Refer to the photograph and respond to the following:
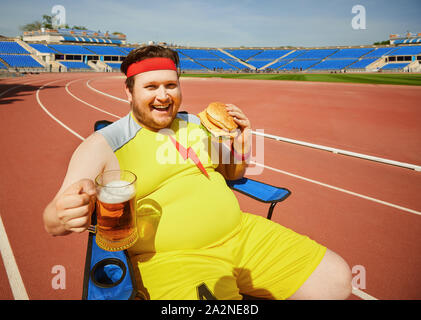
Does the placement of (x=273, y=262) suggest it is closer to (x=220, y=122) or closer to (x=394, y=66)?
(x=220, y=122)

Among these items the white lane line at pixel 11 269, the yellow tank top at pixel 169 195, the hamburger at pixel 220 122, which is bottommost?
the white lane line at pixel 11 269

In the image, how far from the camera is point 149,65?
71.0 inches

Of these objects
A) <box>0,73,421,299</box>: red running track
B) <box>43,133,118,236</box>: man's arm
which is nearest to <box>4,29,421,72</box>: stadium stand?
<box>0,73,421,299</box>: red running track

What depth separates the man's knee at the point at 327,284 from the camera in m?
1.64

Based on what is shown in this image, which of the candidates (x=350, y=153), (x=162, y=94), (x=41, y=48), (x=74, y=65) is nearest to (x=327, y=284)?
(x=162, y=94)

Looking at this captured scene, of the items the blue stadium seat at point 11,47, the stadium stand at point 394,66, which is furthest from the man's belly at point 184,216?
the stadium stand at point 394,66

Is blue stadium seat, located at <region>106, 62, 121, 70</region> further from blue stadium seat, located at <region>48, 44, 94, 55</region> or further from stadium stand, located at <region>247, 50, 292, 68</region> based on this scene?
stadium stand, located at <region>247, 50, 292, 68</region>

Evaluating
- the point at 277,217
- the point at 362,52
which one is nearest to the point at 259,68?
the point at 362,52

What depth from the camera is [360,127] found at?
9242mm

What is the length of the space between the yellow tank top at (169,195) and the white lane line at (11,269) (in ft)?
5.46

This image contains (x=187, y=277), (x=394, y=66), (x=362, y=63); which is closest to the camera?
(x=187, y=277)

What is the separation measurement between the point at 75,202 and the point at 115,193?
19 centimetres

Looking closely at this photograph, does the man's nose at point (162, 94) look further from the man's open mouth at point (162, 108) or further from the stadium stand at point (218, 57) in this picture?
the stadium stand at point (218, 57)
